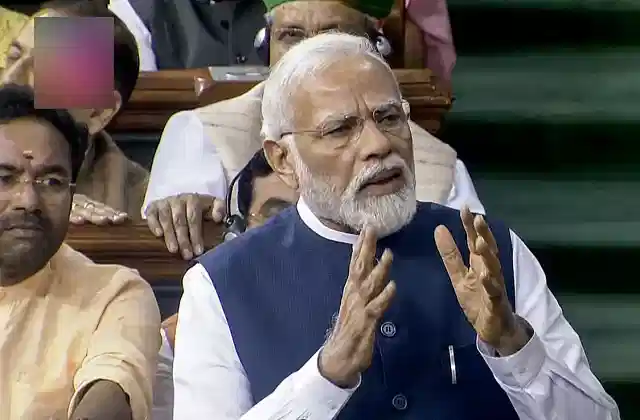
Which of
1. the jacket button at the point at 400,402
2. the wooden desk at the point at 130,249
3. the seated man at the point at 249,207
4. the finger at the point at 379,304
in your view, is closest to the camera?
the finger at the point at 379,304

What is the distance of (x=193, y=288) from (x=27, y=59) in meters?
0.76

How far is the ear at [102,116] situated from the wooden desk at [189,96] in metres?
0.17

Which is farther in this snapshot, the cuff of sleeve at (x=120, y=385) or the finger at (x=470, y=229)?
the cuff of sleeve at (x=120, y=385)

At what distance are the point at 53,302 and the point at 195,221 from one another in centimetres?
43

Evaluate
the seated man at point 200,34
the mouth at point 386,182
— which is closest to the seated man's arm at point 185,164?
the seated man at point 200,34

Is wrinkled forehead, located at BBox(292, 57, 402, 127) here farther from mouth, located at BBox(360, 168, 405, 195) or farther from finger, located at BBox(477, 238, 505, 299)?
finger, located at BBox(477, 238, 505, 299)

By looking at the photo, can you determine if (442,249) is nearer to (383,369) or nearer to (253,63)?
(383,369)

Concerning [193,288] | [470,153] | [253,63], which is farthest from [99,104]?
[470,153]

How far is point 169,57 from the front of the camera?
3.04 meters

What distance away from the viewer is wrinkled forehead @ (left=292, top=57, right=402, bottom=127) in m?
1.77

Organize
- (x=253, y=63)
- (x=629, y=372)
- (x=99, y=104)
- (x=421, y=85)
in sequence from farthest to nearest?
(x=253, y=63) → (x=629, y=372) → (x=421, y=85) → (x=99, y=104)

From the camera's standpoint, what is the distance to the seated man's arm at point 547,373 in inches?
64.8

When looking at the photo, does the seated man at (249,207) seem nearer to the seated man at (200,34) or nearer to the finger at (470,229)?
the finger at (470,229)

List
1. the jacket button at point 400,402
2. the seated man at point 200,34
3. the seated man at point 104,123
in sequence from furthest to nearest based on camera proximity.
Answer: the seated man at point 200,34
the seated man at point 104,123
the jacket button at point 400,402
